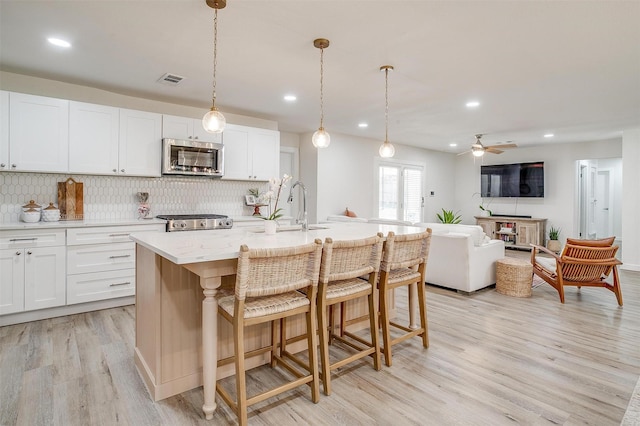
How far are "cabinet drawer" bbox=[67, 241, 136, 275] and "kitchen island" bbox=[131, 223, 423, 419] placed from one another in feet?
5.66

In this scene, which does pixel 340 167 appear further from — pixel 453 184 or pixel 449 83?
pixel 453 184

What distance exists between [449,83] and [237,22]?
2481 mm

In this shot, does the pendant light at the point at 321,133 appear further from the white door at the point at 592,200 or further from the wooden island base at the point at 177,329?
the white door at the point at 592,200

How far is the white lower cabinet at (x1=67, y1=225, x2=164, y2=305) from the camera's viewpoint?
143 inches

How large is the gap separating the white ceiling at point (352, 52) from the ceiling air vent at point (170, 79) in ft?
0.32

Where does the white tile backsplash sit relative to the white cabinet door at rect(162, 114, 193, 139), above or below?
below

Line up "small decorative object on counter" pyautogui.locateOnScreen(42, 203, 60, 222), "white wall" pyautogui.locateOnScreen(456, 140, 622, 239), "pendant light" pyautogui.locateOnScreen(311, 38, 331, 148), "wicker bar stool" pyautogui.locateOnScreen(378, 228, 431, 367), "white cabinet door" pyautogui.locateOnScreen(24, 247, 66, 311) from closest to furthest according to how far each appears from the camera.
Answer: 1. "wicker bar stool" pyautogui.locateOnScreen(378, 228, 431, 367)
2. "pendant light" pyautogui.locateOnScreen(311, 38, 331, 148)
3. "white cabinet door" pyautogui.locateOnScreen(24, 247, 66, 311)
4. "small decorative object on counter" pyautogui.locateOnScreen(42, 203, 60, 222)
5. "white wall" pyautogui.locateOnScreen(456, 140, 622, 239)

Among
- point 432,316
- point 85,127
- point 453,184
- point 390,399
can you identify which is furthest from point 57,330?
point 453,184

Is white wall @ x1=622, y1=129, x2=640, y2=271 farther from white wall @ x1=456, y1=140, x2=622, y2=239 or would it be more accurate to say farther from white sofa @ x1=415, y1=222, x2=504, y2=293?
white sofa @ x1=415, y1=222, x2=504, y2=293

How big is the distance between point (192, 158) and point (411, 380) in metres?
3.73

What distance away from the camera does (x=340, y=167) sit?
23.2ft

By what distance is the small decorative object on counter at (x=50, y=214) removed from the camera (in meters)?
3.77

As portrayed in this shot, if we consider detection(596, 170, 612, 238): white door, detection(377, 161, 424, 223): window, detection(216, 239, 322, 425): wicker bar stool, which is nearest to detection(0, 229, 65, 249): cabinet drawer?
detection(216, 239, 322, 425): wicker bar stool

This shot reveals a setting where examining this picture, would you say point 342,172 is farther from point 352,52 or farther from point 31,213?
point 31,213
